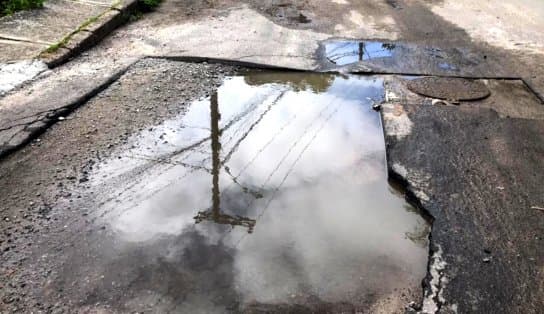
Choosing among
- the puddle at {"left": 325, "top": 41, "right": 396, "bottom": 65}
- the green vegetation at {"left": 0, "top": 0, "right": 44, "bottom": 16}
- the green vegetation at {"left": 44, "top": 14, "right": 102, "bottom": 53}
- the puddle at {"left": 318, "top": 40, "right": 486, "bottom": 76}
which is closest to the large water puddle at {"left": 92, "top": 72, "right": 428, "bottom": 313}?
the puddle at {"left": 318, "top": 40, "right": 486, "bottom": 76}

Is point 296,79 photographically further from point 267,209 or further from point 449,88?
point 267,209

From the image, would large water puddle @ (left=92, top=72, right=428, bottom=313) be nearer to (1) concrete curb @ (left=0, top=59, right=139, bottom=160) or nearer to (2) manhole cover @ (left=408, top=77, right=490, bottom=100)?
(2) manhole cover @ (left=408, top=77, right=490, bottom=100)

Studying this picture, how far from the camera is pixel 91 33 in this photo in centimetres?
632

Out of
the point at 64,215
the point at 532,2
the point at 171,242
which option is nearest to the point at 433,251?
the point at 171,242

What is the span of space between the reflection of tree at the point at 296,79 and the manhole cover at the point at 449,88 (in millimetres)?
996

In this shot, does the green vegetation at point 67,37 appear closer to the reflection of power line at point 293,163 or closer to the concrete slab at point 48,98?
the concrete slab at point 48,98

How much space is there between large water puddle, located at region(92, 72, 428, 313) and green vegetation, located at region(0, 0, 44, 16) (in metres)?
3.66

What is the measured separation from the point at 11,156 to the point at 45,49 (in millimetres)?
2238

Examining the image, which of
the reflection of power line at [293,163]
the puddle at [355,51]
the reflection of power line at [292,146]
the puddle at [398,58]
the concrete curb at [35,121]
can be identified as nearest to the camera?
the reflection of power line at [293,163]

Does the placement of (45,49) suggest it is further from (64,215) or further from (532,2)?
(532,2)

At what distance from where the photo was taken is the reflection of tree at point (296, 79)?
5.59 m

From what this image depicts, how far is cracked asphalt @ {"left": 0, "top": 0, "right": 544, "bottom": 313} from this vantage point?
294cm

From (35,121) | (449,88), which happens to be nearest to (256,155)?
(35,121)

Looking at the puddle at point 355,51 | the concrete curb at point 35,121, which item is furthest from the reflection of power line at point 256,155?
the concrete curb at point 35,121
